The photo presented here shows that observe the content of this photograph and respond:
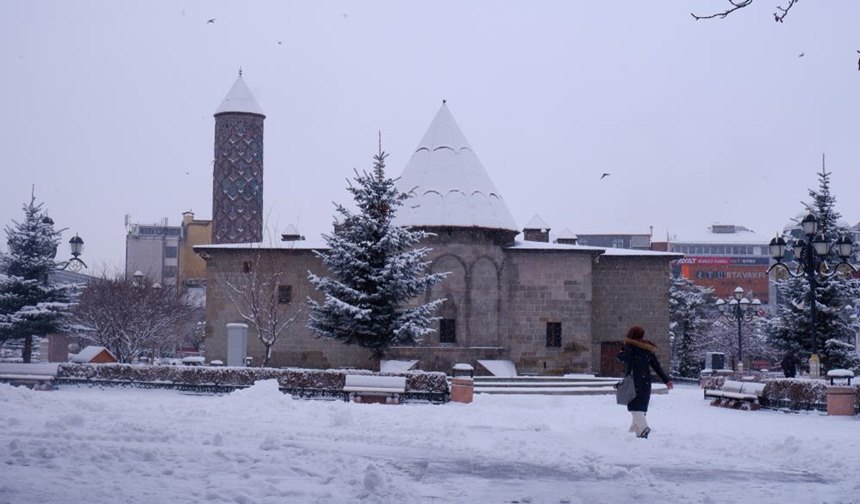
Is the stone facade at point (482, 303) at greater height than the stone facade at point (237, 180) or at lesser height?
lesser

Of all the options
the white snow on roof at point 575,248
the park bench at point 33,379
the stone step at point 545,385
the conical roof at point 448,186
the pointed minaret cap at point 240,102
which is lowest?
the stone step at point 545,385

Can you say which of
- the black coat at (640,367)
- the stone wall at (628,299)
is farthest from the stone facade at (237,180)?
the black coat at (640,367)

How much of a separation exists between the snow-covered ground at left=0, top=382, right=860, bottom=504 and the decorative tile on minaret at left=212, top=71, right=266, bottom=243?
101 feet

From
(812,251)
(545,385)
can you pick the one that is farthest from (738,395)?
(545,385)

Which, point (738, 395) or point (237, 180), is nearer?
point (738, 395)

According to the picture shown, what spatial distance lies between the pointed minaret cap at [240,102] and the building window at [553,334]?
21790 mm

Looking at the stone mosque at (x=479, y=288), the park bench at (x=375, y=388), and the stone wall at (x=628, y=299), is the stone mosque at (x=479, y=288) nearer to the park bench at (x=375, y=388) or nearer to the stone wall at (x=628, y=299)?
the stone wall at (x=628, y=299)

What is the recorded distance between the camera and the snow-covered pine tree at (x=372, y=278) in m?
25.8

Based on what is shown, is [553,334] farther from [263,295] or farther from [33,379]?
[33,379]

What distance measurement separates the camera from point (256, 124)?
4772 cm

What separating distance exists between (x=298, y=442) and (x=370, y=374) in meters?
10.2

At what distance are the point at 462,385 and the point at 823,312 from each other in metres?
15.3

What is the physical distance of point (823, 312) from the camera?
30.1 meters

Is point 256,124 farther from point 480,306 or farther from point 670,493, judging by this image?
point 670,493
